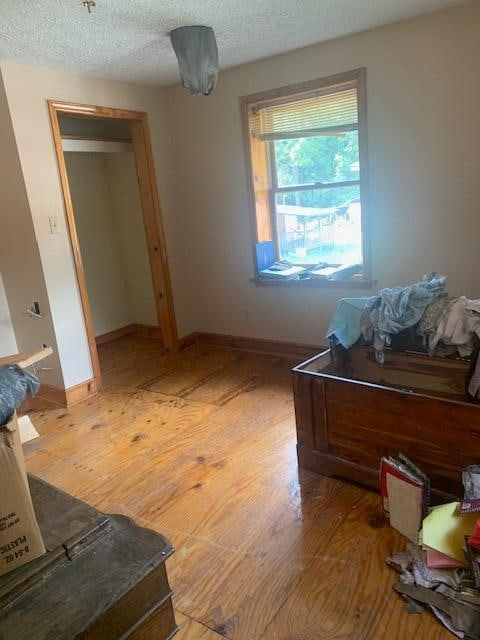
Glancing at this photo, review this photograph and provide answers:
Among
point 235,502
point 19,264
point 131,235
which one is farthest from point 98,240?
point 235,502

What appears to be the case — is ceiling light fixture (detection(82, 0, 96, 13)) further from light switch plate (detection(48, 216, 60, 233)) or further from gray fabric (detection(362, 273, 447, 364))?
gray fabric (detection(362, 273, 447, 364))

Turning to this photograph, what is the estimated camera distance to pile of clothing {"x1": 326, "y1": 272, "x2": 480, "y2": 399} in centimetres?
196

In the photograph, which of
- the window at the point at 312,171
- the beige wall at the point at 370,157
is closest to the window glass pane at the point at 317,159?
the window at the point at 312,171

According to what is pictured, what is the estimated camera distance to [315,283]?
370 centimetres

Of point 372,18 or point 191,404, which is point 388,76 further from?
point 191,404

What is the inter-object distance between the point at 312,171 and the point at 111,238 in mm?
2405

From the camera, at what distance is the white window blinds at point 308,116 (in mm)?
3330

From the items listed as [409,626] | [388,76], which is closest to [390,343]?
[409,626]

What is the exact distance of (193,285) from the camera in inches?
179

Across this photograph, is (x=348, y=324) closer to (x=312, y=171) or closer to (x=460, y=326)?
(x=460, y=326)

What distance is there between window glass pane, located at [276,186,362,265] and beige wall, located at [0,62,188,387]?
5.11 ft

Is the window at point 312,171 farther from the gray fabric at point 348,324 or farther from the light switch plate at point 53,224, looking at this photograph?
the light switch plate at point 53,224

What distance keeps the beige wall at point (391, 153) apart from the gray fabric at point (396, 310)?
1.06 m

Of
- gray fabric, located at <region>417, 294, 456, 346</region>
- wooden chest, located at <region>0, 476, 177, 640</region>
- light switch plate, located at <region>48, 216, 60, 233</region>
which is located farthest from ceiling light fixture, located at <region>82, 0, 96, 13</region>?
wooden chest, located at <region>0, 476, 177, 640</region>
